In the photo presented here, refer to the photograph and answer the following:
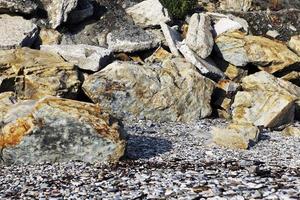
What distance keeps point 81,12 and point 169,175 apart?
2513 cm

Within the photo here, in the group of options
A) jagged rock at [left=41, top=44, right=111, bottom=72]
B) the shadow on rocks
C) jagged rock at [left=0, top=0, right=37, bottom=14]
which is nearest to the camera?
the shadow on rocks

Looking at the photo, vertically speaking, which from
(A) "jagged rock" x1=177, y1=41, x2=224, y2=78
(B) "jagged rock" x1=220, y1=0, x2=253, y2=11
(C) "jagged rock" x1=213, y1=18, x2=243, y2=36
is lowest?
(A) "jagged rock" x1=177, y1=41, x2=224, y2=78

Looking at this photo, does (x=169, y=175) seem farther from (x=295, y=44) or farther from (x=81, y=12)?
(x=295, y=44)

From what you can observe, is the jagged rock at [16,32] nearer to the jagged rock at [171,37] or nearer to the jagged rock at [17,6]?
the jagged rock at [17,6]

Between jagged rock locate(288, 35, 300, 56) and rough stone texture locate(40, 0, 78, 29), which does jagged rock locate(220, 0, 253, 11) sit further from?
rough stone texture locate(40, 0, 78, 29)

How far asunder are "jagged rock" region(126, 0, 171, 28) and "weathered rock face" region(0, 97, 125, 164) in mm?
21226

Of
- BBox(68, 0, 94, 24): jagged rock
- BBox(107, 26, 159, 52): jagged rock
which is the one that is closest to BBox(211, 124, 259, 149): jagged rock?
BBox(107, 26, 159, 52): jagged rock

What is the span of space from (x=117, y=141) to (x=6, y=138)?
198 inches

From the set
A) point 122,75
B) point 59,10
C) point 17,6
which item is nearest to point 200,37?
point 122,75

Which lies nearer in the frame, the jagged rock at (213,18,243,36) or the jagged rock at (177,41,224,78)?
the jagged rock at (177,41,224,78)

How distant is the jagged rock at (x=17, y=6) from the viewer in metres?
38.0

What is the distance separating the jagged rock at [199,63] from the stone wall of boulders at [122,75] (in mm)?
88

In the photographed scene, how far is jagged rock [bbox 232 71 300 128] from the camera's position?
3500 cm

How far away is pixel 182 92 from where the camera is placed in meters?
34.6
